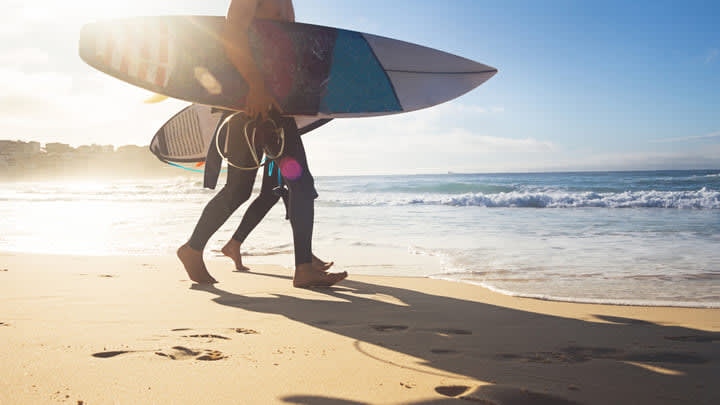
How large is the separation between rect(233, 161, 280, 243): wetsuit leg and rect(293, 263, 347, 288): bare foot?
73 cm

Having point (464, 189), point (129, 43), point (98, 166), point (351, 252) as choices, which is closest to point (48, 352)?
point (129, 43)

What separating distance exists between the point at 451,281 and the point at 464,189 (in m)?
19.3

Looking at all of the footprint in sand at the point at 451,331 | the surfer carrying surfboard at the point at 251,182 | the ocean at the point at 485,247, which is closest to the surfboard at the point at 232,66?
the surfer carrying surfboard at the point at 251,182

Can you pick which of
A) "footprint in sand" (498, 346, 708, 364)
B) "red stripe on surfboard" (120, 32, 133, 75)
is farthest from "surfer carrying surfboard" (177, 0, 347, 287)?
"footprint in sand" (498, 346, 708, 364)

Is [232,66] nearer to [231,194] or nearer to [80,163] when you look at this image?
[231,194]

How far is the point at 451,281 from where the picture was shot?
121 inches

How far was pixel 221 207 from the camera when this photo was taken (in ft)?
9.17

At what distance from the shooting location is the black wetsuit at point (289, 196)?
2.69 m

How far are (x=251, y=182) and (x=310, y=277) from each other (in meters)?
0.68

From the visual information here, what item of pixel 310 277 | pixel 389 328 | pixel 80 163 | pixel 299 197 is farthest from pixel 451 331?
pixel 80 163

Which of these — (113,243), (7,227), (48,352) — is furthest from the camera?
(7,227)

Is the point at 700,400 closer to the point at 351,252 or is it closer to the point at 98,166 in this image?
the point at 351,252

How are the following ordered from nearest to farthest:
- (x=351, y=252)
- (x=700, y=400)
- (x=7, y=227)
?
(x=700, y=400) < (x=351, y=252) < (x=7, y=227)

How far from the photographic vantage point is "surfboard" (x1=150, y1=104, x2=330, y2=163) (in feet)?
12.9
